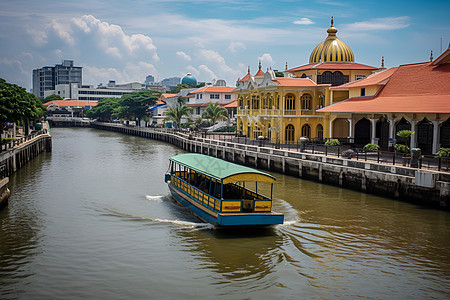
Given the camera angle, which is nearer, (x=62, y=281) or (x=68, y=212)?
(x=62, y=281)

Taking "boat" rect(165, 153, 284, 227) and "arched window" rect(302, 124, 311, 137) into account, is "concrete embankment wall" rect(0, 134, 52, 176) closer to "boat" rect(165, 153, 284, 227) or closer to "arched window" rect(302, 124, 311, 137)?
"boat" rect(165, 153, 284, 227)

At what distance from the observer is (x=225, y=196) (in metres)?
24.9

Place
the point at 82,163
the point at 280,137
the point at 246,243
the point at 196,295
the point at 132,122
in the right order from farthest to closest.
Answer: the point at 132,122 < the point at 280,137 < the point at 82,163 < the point at 246,243 < the point at 196,295

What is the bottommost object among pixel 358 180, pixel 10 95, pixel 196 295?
pixel 196 295

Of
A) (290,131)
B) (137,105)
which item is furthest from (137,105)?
(290,131)

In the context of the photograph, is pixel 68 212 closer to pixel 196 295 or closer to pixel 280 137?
pixel 196 295

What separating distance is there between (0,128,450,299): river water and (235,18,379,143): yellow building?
23.2m

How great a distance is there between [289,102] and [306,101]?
2104 mm

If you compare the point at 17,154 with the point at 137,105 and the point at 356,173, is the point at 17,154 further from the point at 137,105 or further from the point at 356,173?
the point at 137,105

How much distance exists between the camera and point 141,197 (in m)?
32.0

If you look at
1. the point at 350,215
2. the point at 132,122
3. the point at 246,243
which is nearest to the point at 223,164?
the point at 246,243

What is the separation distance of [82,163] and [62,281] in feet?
112

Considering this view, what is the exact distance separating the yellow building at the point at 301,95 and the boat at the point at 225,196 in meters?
25.8

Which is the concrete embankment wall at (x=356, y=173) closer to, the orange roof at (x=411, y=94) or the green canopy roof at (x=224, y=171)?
the orange roof at (x=411, y=94)
